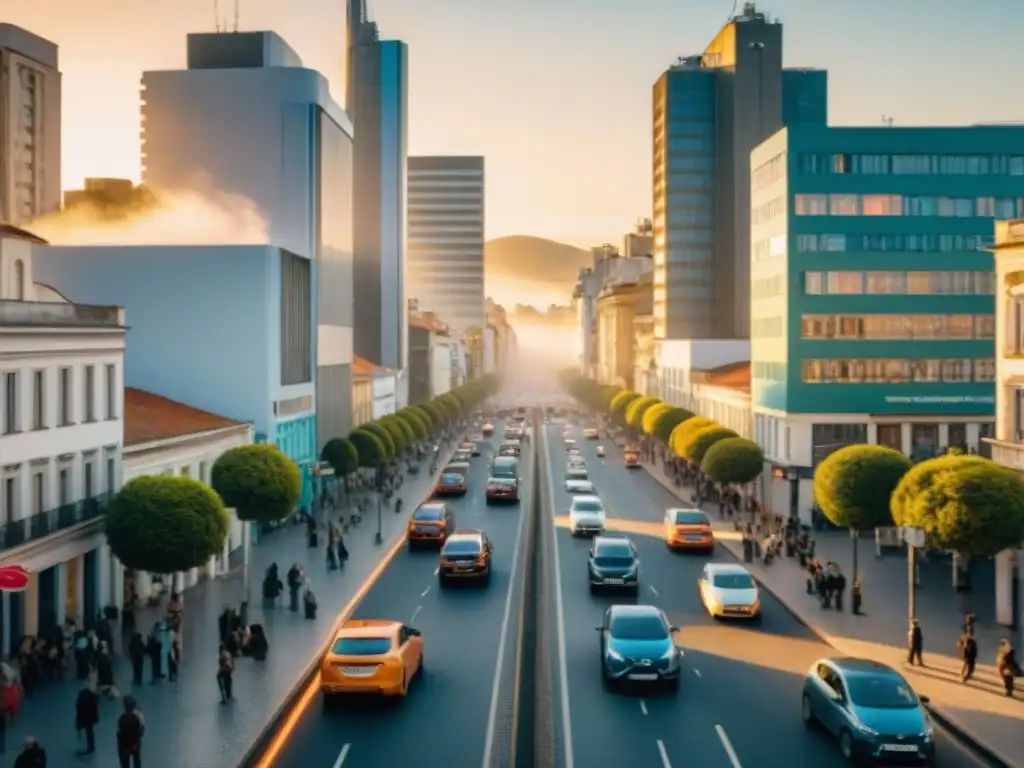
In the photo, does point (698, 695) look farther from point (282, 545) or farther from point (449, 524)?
point (282, 545)

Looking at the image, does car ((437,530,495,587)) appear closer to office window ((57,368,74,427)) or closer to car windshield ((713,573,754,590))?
car windshield ((713,573,754,590))

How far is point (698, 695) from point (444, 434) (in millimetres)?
109093

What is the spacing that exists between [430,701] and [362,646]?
1844mm

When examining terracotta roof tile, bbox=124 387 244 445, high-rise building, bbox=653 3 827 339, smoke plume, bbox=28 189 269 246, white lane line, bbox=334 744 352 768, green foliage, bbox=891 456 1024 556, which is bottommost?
white lane line, bbox=334 744 352 768

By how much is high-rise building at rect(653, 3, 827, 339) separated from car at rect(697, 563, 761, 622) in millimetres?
113991

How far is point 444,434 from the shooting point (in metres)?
135

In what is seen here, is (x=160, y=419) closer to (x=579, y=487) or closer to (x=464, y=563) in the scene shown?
(x=464, y=563)

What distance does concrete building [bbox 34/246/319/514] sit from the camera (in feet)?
207

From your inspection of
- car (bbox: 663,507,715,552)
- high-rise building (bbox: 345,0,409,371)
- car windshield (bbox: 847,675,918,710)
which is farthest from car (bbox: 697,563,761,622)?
high-rise building (bbox: 345,0,409,371)

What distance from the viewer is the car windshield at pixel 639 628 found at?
27125 millimetres

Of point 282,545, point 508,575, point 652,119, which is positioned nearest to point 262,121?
point 282,545

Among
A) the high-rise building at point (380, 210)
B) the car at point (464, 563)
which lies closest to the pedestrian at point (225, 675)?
the car at point (464, 563)

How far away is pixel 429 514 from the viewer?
174ft

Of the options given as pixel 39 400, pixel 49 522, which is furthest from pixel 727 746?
pixel 39 400
